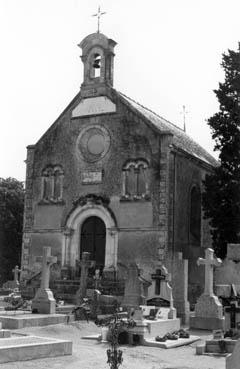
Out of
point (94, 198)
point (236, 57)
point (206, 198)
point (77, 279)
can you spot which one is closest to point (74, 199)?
point (94, 198)

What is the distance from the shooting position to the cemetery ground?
10128 mm

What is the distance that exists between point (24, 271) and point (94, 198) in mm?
5488

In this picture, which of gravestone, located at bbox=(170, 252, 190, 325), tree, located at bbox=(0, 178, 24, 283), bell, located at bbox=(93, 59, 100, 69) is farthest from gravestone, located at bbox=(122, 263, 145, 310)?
tree, located at bbox=(0, 178, 24, 283)

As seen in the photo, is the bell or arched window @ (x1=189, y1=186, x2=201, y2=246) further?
the bell

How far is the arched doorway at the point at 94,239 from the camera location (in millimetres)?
26484

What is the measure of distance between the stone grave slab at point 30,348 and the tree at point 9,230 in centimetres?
2853

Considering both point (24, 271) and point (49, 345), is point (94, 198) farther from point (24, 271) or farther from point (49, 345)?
point (49, 345)

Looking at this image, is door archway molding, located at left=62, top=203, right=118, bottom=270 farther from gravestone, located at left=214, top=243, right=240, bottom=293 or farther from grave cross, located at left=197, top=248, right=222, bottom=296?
grave cross, located at left=197, top=248, right=222, bottom=296

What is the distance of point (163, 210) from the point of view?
24828 millimetres

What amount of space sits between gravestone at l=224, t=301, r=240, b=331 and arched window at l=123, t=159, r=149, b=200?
11598 mm

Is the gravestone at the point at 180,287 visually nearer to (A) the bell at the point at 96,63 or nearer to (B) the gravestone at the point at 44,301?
(B) the gravestone at the point at 44,301

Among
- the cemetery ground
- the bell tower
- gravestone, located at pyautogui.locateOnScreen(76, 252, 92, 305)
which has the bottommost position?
the cemetery ground

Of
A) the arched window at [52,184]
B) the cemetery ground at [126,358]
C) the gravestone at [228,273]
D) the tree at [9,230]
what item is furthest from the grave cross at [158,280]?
the tree at [9,230]

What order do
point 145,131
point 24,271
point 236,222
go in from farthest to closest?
1. point 24,271
2. point 145,131
3. point 236,222
